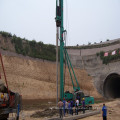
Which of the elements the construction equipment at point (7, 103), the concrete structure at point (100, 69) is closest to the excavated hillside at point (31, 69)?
the concrete structure at point (100, 69)

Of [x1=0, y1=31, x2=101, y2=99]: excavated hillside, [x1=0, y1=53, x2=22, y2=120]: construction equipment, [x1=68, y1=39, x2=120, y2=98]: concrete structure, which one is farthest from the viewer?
[x1=68, y1=39, x2=120, y2=98]: concrete structure

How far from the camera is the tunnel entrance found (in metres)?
36.7

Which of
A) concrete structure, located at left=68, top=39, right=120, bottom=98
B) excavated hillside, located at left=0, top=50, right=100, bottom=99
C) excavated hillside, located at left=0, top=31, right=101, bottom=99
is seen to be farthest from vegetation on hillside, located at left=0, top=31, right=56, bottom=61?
concrete structure, located at left=68, top=39, right=120, bottom=98

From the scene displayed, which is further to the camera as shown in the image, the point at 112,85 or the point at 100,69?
the point at 112,85

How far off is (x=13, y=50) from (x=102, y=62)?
20978 mm

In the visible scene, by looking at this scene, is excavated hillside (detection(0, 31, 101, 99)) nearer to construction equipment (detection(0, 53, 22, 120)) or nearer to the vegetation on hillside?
the vegetation on hillside

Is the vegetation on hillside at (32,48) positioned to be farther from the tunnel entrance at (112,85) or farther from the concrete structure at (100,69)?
the tunnel entrance at (112,85)

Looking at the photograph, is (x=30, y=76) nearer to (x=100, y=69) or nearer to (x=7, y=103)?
(x=100, y=69)

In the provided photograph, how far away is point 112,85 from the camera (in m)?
40.3

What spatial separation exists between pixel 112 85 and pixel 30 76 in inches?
861

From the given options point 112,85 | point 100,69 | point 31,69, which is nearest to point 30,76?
point 31,69

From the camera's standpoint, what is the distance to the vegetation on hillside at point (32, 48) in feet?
103

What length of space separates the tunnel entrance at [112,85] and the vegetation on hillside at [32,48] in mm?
13265

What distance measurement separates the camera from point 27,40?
3506 centimetres
